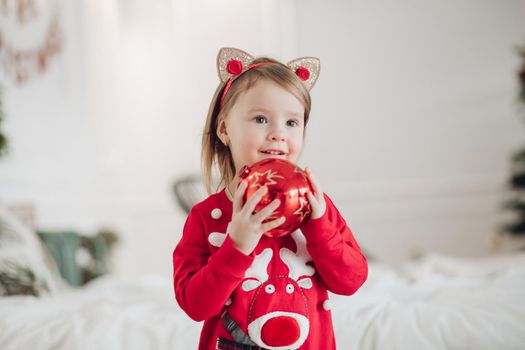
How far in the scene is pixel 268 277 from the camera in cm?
77

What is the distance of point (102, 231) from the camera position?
9.68ft

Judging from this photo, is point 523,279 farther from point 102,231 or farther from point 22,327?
point 102,231

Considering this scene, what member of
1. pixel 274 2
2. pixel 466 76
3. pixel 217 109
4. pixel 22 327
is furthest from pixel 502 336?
pixel 466 76

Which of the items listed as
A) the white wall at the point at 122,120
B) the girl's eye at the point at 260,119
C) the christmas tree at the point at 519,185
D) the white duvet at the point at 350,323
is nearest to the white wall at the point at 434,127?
the christmas tree at the point at 519,185

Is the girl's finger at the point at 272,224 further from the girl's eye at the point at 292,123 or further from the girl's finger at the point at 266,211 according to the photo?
the girl's eye at the point at 292,123

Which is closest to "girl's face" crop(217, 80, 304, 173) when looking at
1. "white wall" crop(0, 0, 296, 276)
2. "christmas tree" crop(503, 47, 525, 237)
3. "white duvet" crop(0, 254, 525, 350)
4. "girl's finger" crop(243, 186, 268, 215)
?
"girl's finger" crop(243, 186, 268, 215)

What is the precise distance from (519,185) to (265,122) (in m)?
2.80

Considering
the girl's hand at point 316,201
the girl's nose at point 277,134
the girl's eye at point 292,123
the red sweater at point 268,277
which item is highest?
the girl's eye at point 292,123

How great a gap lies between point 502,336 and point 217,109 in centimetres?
78

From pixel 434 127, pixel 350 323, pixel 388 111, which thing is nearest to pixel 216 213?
pixel 350 323

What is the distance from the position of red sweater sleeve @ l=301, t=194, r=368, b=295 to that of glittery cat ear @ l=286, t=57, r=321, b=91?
216 millimetres

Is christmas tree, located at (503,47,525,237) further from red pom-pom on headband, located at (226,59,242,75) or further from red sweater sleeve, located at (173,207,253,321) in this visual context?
red sweater sleeve, located at (173,207,253,321)

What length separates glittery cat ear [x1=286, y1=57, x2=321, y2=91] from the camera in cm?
84

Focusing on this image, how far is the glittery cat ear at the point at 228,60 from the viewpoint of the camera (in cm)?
84
